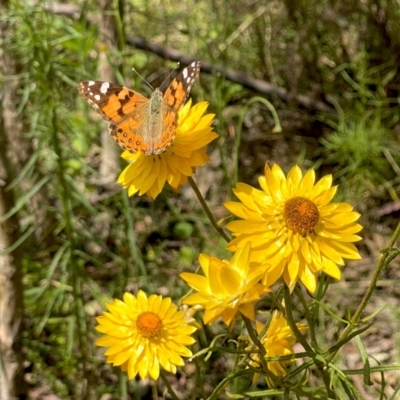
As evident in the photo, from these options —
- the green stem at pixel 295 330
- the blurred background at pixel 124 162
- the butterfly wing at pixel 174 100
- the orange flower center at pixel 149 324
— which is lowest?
the green stem at pixel 295 330

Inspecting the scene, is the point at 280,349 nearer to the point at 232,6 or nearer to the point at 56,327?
the point at 56,327

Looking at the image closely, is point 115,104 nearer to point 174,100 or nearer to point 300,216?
point 174,100

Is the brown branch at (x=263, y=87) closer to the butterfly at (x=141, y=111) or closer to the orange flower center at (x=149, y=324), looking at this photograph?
the butterfly at (x=141, y=111)

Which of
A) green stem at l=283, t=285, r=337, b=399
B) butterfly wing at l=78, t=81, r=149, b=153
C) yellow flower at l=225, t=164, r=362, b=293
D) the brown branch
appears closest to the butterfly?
butterfly wing at l=78, t=81, r=149, b=153

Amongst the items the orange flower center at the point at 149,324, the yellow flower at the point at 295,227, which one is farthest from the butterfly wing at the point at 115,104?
the orange flower center at the point at 149,324

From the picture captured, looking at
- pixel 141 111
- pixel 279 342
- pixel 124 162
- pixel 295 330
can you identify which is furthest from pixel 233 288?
pixel 124 162

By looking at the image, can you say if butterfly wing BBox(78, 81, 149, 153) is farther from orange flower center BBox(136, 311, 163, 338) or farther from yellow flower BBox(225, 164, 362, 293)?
orange flower center BBox(136, 311, 163, 338)

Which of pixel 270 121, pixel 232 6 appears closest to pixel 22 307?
pixel 270 121

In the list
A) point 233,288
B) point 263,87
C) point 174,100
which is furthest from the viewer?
point 263,87
